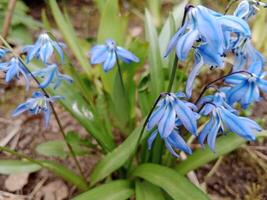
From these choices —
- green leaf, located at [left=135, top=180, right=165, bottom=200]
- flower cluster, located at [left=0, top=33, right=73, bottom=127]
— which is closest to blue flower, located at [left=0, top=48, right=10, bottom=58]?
flower cluster, located at [left=0, top=33, right=73, bottom=127]

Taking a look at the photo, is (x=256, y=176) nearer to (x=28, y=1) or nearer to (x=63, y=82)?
(x=63, y=82)

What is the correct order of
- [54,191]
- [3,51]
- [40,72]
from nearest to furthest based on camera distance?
[3,51] < [40,72] < [54,191]

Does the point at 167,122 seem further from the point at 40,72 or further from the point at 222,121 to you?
the point at 40,72

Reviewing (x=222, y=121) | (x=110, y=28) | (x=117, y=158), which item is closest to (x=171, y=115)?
(x=222, y=121)

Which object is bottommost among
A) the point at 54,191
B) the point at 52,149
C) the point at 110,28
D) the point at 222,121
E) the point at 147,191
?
the point at 54,191

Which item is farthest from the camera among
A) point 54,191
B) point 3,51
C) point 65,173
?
point 54,191

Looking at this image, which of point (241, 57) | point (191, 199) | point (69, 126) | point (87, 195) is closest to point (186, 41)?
point (241, 57)
